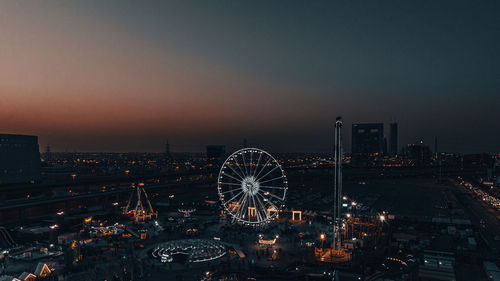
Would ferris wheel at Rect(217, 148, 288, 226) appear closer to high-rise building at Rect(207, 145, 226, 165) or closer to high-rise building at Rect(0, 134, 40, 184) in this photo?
high-rise building at Rect(0, 134, 40, 184)

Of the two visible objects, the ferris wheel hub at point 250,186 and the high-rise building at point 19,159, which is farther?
the high-rise building at point 19,159

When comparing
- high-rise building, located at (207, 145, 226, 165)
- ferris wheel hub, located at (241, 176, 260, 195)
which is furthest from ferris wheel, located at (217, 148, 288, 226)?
high-rise building, located at (207, 145, 226, 165)

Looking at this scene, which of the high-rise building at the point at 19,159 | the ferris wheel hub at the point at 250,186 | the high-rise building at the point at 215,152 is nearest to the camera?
the ferris wheel hub at the point at 250,186

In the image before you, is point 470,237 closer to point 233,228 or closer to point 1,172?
point 233,228

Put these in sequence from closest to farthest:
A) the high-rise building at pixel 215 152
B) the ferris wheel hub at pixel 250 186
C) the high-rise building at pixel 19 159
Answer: the ferris wheel hub at pixel 250 186
the high-rise building at pixel 19 159
the high-rise building at pixel 215 152

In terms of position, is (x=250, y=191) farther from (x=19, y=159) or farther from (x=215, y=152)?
(x=215, y=152)

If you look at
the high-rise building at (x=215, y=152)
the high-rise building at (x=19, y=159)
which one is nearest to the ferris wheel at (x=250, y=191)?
the high-rise building at (x=19, y=159)

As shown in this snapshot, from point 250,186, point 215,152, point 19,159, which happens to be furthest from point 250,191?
point 215,152

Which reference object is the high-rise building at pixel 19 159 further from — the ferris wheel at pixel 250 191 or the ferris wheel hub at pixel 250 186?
the ferris wheel hub at pixel 250 186

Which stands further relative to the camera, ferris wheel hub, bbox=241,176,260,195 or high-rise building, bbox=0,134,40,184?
high-rise building, bbox=0,134,40,184
